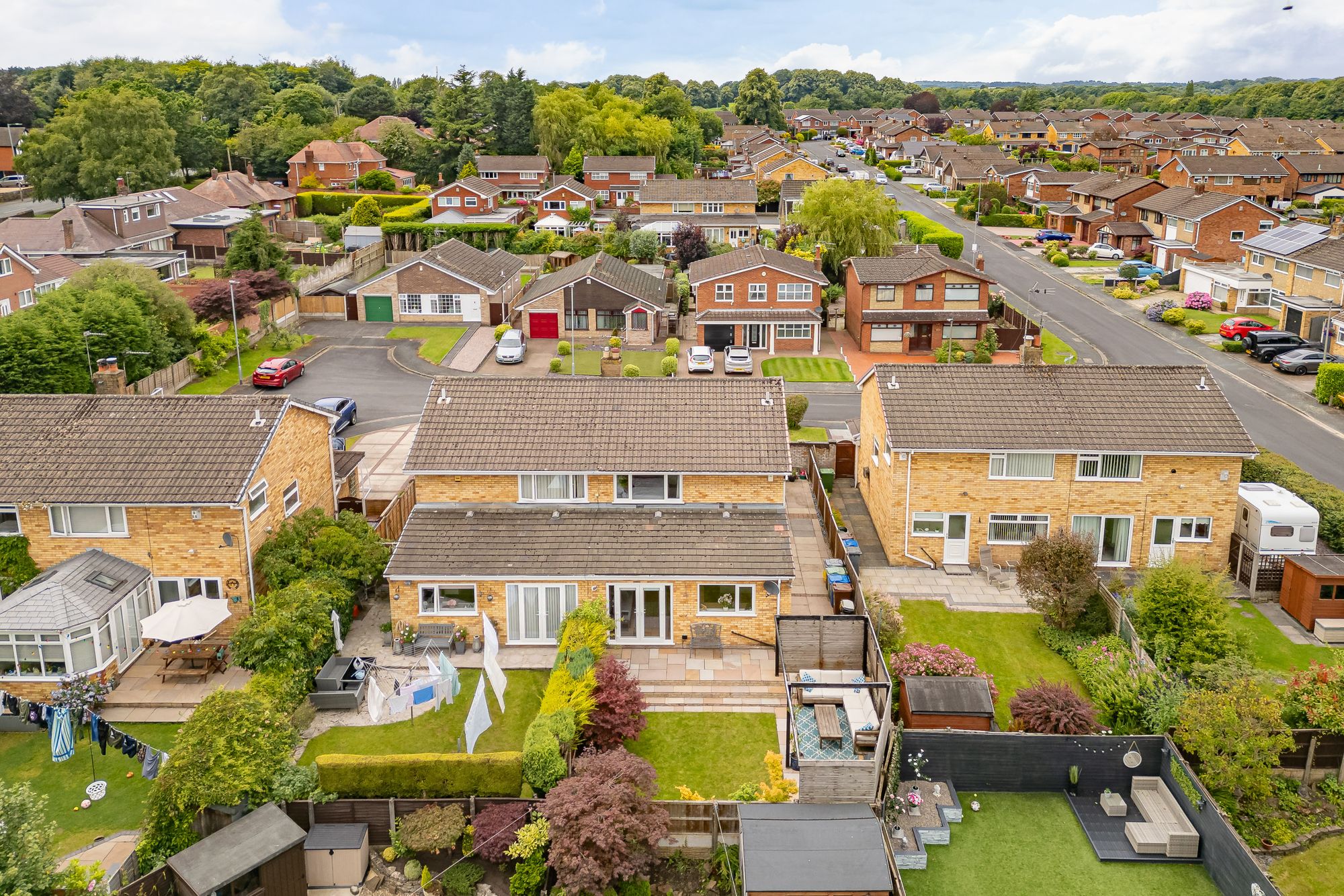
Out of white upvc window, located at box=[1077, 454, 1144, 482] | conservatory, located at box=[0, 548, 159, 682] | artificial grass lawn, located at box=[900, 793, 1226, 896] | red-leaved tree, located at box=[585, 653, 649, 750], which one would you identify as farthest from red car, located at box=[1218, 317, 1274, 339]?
conservatory, located at box=[0, 548, 159, 682]

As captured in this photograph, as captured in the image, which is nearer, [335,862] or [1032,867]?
[335,862]

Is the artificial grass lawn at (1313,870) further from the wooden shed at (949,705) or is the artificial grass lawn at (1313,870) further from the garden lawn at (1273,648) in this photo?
the wooden shed at (949,705)

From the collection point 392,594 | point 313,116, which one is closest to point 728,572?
point 392,594

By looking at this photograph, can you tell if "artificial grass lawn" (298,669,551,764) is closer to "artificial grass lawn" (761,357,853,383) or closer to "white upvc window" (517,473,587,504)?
"white upvc window" (517,473,587,504)

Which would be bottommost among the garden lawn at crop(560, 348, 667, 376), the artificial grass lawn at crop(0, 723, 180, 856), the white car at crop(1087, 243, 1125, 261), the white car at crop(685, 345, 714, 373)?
the artificial grass lawn at crop(0, 723, 180, 856)

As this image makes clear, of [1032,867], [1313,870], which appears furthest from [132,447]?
[1313,870]

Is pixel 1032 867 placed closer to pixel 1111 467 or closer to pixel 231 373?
pixel 1111 467
